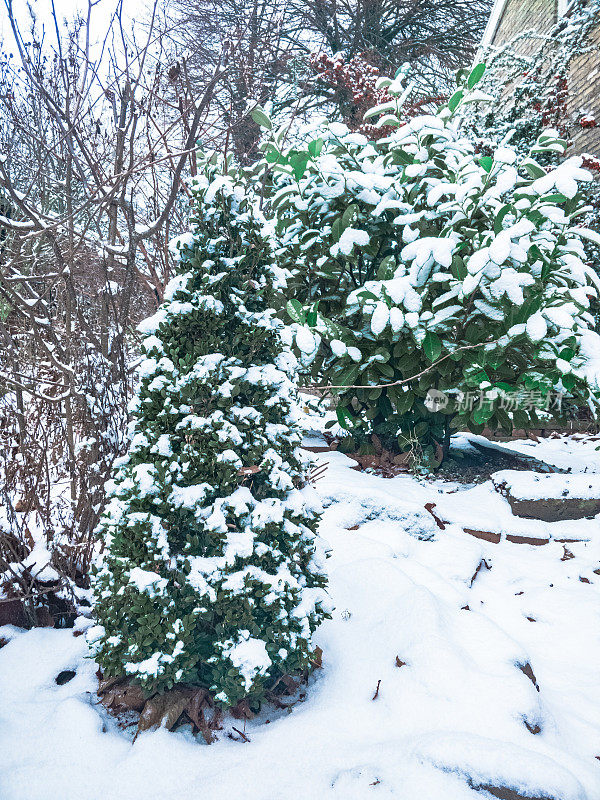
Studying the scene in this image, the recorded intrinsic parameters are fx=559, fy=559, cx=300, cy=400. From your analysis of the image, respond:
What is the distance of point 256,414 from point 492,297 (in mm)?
1855

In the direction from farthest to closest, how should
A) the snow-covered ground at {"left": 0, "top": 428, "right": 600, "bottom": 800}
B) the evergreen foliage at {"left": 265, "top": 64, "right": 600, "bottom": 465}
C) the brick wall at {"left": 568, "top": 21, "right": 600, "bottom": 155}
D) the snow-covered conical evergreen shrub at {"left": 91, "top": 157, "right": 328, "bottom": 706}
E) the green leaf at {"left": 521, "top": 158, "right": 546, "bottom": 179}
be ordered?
the brick wall at {"left": 568, "top": 21, "right": 600, "bottom": 155}
the green leaf at {"left": 521, "top": 158, "right": 546, "bottom": 179}
the evergreen foliage at {"left": 265, "top": 64, "right": 600, "bottom": 465}
the snow-covered conical evergreen shrub at {"left": 91, "top": 157, "right": 328, "bottom": 706}
the snow-covered ground at {"left": 0, "top": 428, "right": 600, "bottom": 800}

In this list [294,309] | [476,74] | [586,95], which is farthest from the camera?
[586,95]

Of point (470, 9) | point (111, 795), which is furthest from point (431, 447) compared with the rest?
point (470, 9)

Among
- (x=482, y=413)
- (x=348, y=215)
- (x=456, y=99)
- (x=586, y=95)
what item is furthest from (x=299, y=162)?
(x=586, y=95)

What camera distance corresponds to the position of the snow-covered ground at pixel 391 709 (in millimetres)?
1529

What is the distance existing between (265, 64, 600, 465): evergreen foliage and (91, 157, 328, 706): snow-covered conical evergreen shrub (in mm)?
869

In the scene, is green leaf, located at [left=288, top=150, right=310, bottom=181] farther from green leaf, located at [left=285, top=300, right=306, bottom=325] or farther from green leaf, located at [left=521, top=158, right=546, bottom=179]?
green leaf, located at [left=521, top=158, right=546, bottom=179]

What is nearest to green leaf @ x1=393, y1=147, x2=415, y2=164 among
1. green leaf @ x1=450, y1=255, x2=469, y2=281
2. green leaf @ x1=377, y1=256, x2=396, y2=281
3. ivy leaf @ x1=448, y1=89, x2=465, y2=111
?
ivy leaf @ x1=448, y1=89, x2=465, y2=111

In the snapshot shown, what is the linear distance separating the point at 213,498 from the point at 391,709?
2.97ft

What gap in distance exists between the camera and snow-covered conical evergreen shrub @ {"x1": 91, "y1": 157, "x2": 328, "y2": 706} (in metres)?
1.67

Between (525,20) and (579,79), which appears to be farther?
(525,20)

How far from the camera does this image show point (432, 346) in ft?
10.0

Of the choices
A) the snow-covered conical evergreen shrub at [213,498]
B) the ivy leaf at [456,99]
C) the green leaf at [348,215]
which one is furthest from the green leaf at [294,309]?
the ivy leaf at [456,99]

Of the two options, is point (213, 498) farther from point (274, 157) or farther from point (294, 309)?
point (274, 157)
